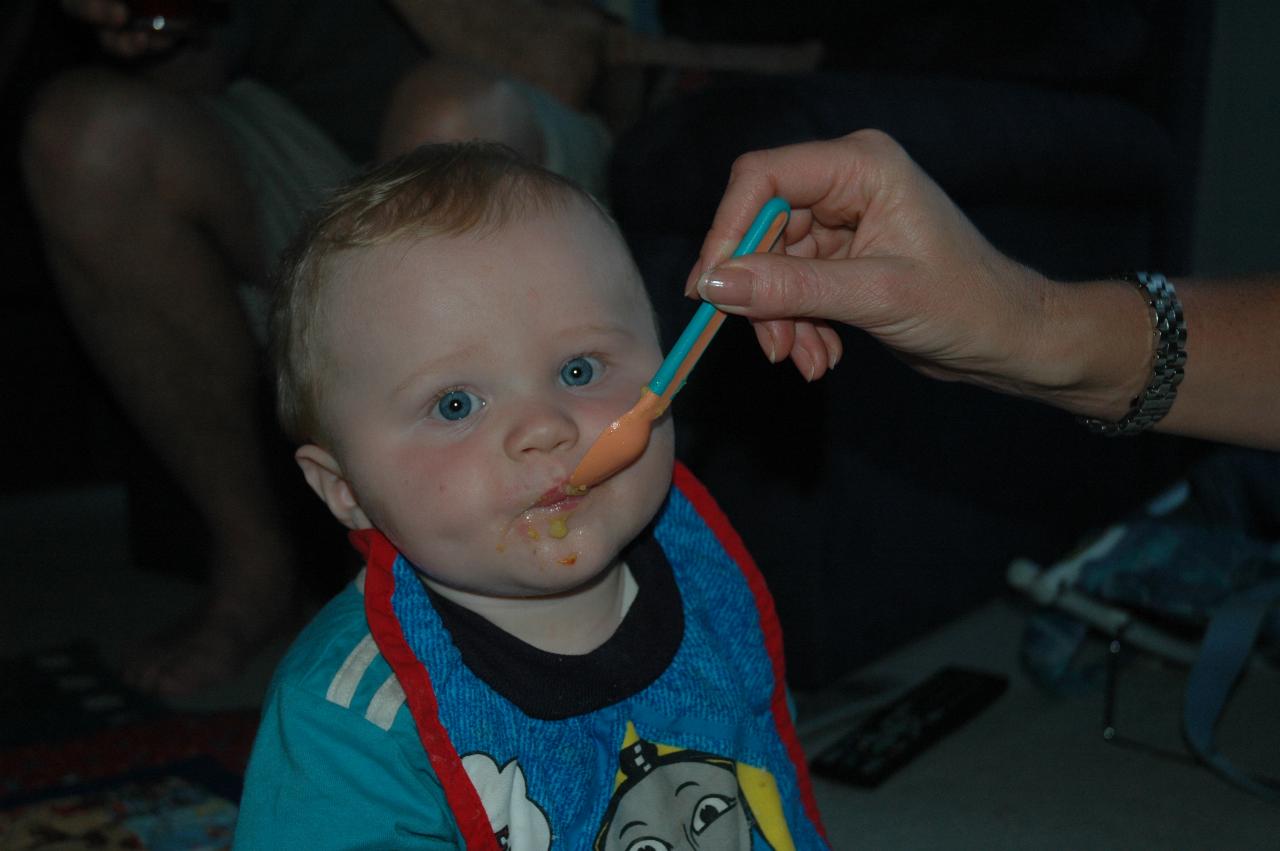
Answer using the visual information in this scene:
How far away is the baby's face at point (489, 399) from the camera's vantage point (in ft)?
2.37

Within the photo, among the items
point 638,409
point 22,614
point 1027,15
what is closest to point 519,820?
point 638,409

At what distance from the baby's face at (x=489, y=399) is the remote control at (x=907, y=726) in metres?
0.55

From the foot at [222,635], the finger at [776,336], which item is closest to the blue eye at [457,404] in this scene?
the finger at [776,336]

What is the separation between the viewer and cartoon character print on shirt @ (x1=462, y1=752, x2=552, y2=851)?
0.75 metres

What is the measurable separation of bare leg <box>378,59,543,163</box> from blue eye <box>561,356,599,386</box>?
1.95 ft

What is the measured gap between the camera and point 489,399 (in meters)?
0.74

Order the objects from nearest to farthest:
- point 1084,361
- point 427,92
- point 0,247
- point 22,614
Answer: point 1084,361
point 427,92
point 22,614
point 0,247

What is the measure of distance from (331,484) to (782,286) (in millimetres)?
346

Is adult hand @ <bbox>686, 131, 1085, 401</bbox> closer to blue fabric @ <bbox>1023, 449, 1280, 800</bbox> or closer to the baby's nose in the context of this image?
the baby's nose

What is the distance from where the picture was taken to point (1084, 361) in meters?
0.84

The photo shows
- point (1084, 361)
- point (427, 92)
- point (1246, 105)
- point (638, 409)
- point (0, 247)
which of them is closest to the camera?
point (638, 409)

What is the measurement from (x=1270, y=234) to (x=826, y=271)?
188 centimetres

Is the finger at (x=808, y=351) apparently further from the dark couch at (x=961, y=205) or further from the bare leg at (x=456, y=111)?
the bare leg at (x=456, y=111)

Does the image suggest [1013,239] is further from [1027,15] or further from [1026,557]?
[1026,557]
